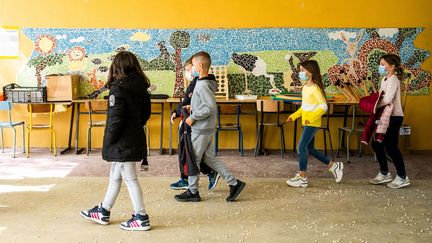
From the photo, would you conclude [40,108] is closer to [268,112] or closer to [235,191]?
[268,112]

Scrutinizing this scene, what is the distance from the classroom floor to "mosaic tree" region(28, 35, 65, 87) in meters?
1.86

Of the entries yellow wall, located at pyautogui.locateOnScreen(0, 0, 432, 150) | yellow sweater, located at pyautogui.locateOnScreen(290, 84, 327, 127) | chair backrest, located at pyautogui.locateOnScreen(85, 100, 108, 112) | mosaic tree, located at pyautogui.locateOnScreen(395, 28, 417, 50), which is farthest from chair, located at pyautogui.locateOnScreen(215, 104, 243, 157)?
mosaic tree, located at pyautogui.locateOnScreen(395, 28, 417, 50)

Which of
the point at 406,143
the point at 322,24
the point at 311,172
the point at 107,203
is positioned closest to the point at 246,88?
the point at 322,24

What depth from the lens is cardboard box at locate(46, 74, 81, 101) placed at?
24.9 ft

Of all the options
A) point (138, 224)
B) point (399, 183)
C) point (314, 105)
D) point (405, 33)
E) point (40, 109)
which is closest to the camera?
point (138, 224)

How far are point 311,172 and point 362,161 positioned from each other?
1.09 m

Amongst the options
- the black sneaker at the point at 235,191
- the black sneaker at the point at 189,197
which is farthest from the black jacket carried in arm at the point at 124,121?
the black sneaker at the point at 235,191

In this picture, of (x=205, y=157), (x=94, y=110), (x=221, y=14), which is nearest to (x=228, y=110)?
(x=221, y=14)

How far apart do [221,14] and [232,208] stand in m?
3.92

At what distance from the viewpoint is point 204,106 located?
4.79 metres

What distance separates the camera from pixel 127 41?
7.94 m

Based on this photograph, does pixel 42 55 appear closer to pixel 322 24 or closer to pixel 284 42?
pixel 284 42

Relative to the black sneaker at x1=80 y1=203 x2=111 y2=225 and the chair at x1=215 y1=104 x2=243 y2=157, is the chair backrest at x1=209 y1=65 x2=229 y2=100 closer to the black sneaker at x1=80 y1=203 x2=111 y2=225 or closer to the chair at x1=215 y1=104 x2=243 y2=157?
the chair at x1=215 y1=104 x2=243 y2=157

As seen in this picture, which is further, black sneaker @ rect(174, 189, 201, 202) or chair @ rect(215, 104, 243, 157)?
chair @ rect(215, 104, 243, 157)
